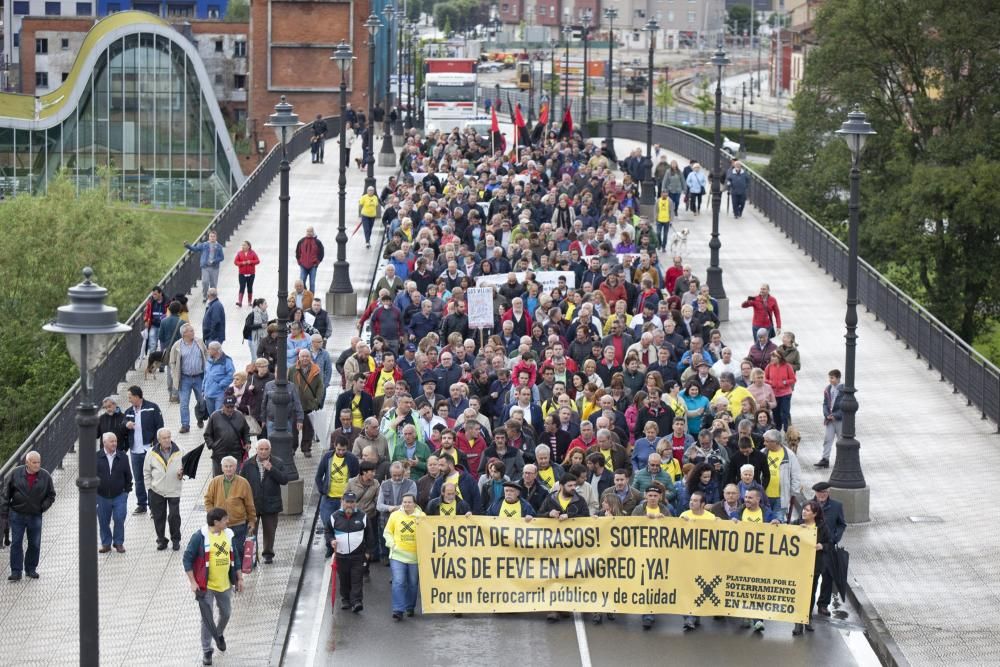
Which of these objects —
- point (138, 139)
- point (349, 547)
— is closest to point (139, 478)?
point (349, 547)

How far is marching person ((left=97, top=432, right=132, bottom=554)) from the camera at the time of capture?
20406mm

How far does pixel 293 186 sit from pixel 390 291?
24.3 meters

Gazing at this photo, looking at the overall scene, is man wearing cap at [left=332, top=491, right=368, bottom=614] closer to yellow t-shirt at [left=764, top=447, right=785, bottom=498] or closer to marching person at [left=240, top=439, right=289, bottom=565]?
marching person at [left=240, top=439, right=289, bottom=565]

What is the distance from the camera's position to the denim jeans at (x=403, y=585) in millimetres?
19016

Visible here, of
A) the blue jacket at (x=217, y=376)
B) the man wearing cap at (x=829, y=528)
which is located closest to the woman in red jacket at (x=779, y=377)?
the man wearing cap at (x=829, y=528)

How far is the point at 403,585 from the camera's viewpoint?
19062 millimetres

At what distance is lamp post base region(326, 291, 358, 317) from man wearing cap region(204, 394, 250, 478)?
13565mm

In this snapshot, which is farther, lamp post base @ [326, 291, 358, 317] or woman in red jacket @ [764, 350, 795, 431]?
lamp post base @ [326, 291, 358, 317]

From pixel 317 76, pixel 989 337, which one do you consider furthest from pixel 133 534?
pixel 317 76

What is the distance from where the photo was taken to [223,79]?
13338 centimetres

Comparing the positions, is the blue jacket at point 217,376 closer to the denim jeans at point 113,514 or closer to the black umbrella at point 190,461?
the black umbrella at point 190,461

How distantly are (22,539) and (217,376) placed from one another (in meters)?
5.08

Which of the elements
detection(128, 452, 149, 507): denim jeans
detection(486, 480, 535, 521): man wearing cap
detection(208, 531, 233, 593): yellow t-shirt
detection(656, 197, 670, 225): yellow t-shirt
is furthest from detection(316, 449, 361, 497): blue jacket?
detection(656, 197, 670, 225): yellow t-shirt

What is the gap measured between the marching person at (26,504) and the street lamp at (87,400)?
4.55 meters
